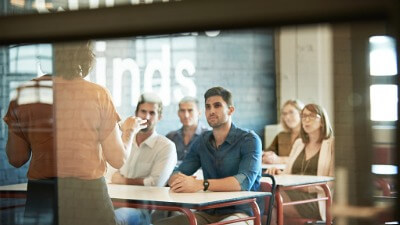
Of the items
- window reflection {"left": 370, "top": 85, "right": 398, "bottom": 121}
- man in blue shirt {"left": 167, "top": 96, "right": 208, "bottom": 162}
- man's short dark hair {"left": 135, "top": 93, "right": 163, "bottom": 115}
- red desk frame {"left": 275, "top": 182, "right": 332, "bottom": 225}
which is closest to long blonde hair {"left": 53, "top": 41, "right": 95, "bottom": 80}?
man's short dark hair {"left": 135, "top": 93, "right": 163, "bottom": 115}

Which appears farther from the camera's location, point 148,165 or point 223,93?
point 148,165

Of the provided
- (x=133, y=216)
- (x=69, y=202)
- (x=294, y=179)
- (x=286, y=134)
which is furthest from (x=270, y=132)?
(x=69, y=202)

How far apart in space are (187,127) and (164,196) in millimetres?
259

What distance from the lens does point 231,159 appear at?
6.09ft

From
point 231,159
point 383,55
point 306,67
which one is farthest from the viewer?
point 231,159

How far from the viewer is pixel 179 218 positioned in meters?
1.95

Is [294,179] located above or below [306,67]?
below

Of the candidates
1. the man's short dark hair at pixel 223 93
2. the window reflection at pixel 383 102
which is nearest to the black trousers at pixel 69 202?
the man's short dark hair at pixel 223 93

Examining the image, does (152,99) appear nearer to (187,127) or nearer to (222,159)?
(187,127)

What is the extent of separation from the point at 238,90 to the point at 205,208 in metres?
0.38

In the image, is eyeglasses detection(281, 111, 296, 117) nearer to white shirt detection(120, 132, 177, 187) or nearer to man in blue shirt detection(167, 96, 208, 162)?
man in blue shirt detection(167, 96, 208, 162)

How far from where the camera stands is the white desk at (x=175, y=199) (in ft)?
6.08

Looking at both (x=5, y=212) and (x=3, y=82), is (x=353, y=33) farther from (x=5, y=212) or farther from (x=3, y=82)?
(x=5, y=212)

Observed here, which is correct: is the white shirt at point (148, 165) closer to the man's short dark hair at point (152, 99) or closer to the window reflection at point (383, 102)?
the man's short dark hair at point (152, 99)
